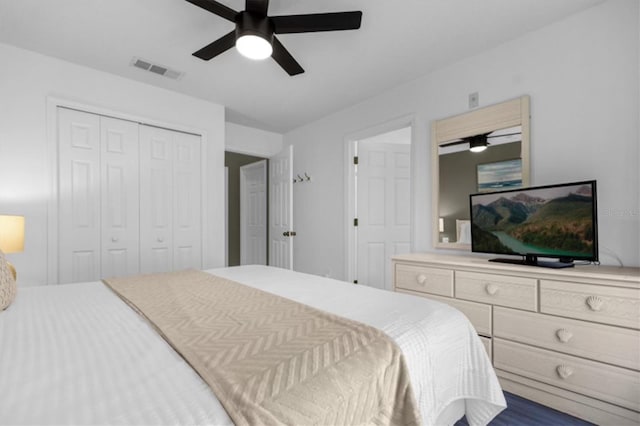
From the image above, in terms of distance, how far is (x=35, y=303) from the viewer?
1417mm

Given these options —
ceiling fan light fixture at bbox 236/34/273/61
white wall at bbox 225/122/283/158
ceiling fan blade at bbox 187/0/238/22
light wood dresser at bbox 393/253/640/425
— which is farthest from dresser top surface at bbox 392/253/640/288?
white wall at bbox 225/122/283/158

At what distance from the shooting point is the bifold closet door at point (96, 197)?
2.75 metres

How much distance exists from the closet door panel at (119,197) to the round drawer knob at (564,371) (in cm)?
356

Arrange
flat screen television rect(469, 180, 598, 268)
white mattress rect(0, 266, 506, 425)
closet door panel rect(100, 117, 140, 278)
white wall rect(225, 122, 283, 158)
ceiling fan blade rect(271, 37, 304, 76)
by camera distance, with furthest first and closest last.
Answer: white wall rect(225, 122, 283, 158), closet door panel rect(100, 117, 140, 278), ceiling fan blade rect(271, 37, 304, 76), flat screen television rect(469, 180, 598, 268), white mattress rect(0, 266, 506, 425)

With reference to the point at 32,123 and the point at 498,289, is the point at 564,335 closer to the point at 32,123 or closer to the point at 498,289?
the point at 498,289

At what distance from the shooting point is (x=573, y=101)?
6.98 feet

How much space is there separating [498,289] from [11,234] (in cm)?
334

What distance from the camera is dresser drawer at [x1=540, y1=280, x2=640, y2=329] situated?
1.59 m

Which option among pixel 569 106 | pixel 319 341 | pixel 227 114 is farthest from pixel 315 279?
pixel 227 114

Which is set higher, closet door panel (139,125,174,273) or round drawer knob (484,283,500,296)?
closet door panel (139,125,174,273)

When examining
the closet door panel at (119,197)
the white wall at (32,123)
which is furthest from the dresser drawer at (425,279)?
the white wall at (32,123)

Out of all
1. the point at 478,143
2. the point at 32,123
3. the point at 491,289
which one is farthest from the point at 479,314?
the point at 32,123

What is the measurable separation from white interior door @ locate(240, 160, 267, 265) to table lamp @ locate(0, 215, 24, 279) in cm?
309

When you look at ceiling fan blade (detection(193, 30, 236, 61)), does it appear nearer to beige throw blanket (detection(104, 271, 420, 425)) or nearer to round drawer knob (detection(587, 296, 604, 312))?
beige throw blanket (detection(104, 271, 420, 425))
